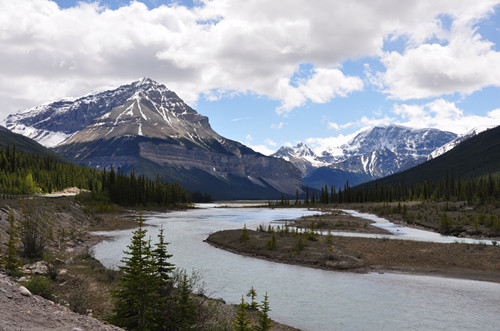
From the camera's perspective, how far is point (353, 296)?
907 inches

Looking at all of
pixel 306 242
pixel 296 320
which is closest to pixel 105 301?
pixel 296 320

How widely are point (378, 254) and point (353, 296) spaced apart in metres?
14.7

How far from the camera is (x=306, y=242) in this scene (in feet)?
133

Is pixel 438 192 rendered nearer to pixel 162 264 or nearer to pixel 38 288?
pixel 162 264

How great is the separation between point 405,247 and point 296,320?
988 inches

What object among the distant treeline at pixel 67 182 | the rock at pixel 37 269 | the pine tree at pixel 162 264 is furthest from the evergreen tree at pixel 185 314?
the distant treeline at pixel 67 182

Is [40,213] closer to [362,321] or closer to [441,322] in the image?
[362,321]

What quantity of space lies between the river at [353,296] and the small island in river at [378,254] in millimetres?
2076

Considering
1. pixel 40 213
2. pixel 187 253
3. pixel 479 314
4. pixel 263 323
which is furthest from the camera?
pixel 40 213

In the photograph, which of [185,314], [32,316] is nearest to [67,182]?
[185,314]

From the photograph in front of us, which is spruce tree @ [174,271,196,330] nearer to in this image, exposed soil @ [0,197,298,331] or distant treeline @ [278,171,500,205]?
exposed soil @ [0,197,298,331]

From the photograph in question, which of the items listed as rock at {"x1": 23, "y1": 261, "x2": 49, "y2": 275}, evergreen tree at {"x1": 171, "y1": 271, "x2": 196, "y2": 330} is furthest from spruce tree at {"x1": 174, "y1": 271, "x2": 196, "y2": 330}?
rock at {"x1": 23, "y1": 261, "x2": 49, "y2": 275}

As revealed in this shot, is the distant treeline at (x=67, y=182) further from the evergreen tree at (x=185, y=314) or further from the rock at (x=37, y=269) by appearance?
the evergreen tree at (x=185, y=314)

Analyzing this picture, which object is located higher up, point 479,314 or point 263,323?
point 263,323
